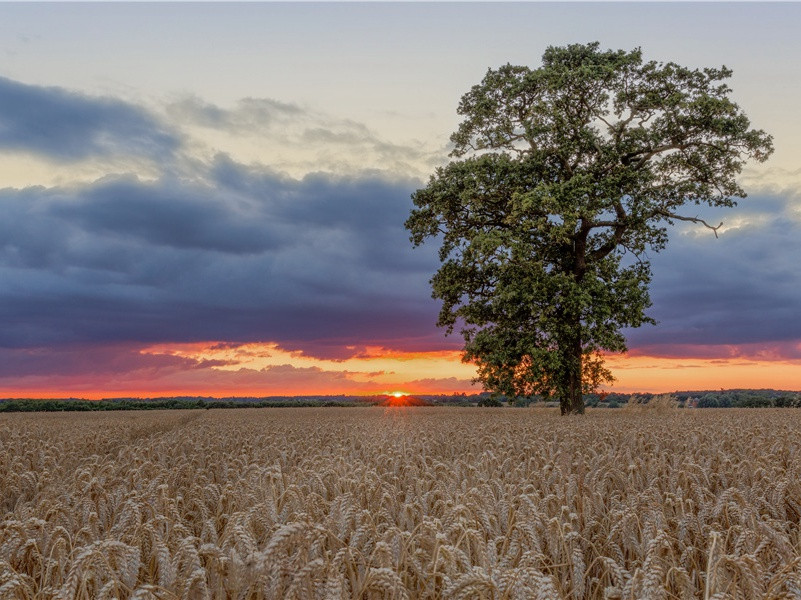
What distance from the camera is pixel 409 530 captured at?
4684 mm

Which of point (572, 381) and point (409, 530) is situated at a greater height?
point (572, 381)

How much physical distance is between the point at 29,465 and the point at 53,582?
25.6ft

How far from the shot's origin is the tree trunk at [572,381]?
2924 cm

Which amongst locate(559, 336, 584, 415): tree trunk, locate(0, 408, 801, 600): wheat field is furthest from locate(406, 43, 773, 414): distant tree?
locate(0, 408, 801, 600): wheat field

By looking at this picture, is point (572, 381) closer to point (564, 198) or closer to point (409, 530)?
point (564, 198)

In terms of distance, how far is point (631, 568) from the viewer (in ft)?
14.2

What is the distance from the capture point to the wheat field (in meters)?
2.82

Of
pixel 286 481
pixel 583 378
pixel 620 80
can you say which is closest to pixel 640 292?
pixel 583 378

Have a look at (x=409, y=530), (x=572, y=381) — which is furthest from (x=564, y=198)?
(x=409, y=530)

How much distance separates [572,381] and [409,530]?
26779 millimetres

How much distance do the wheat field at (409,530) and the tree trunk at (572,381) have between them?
17.9m

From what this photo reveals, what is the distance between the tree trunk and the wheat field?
17907 millimetres

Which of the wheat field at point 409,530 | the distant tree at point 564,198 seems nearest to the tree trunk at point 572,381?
the distant tree at point 564,198

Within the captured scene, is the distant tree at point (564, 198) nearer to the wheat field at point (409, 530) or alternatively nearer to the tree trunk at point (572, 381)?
the tree trunk at point (572, 381)
